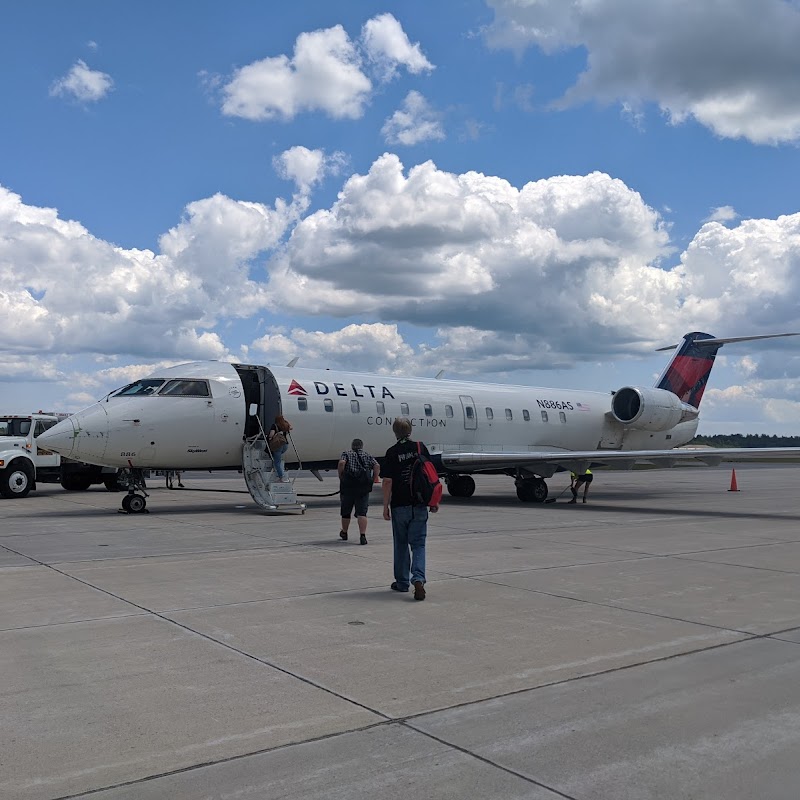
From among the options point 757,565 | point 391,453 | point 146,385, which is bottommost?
point 757,565

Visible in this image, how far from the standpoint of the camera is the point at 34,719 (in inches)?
184

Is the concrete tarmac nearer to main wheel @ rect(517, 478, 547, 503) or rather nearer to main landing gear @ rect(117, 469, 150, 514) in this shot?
main landing gear @ rect(117, 469, 150, 514)

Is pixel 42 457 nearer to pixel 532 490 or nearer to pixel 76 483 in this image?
pixel 76 483

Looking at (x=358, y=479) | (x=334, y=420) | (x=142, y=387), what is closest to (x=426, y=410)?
(x=334, y=420)

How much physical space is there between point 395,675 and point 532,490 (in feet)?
56.6

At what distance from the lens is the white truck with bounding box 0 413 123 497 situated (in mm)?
22750

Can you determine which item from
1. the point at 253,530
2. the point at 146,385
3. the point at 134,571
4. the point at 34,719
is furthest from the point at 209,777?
the point at 146,385

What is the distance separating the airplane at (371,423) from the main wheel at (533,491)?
30mm

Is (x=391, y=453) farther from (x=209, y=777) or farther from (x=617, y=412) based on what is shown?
(x=617, y=412)

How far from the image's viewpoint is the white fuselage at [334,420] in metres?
16.9

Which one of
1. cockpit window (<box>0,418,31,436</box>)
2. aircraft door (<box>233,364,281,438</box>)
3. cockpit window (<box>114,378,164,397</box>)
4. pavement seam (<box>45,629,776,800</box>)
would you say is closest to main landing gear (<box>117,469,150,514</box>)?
cockpit window (<box>114,378,164,397</box>)

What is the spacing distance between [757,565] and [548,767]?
7527 mm

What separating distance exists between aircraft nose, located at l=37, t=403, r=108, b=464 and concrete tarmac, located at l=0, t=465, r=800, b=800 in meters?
4.98

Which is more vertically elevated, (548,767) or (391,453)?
(391,453)
